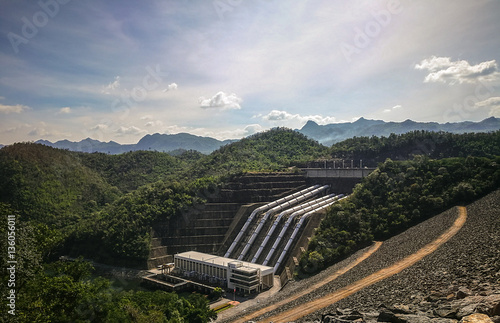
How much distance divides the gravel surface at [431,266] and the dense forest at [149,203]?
4.54m

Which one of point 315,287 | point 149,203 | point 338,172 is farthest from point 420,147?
point 149,203

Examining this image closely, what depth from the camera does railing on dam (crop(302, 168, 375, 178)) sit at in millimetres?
65125

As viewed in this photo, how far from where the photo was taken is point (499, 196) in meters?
38.0

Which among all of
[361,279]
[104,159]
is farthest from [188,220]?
[104,159]

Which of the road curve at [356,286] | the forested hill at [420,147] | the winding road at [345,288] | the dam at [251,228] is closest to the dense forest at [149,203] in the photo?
the forested hill at [420,147]

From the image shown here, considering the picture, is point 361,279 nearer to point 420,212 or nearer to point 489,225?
point 489,225

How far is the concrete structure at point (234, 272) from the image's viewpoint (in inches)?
1718

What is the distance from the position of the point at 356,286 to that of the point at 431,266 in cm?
631

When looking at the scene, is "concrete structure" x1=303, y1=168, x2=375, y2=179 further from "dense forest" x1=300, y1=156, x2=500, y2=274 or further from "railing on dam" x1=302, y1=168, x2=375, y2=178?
"dense forest" x1=300, y1=156, x2=500, y2=274

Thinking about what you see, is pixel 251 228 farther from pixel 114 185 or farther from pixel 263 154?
pixel 114 185

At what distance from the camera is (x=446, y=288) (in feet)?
65.8

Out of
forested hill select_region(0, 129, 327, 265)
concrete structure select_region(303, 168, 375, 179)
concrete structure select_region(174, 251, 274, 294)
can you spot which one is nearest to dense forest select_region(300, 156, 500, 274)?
concrete structure select_region(174, 251, 274, 294)

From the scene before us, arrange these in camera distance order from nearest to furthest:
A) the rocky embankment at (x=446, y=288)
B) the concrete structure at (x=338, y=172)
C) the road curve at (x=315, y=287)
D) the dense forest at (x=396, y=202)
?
1. the rocky embankment at (x=446, y=288)
2. the road curve at (x=315, y=287)
3. the dense forest at (x=396, y=202)
4. the concrete structure at (x=338, y=172)

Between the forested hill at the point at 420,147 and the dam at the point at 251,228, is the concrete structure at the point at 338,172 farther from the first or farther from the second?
the forested hill at the point at 420,147
